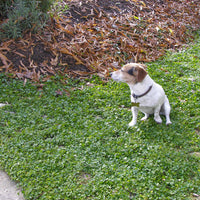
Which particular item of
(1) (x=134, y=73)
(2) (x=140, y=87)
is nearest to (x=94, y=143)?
(2) (x=140, y=87)

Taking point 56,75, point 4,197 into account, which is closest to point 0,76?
point 56,75

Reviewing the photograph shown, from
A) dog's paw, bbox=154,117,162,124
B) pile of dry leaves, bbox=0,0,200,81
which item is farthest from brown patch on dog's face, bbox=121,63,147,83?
pile of dry leaves, bbox=0,0,200,81

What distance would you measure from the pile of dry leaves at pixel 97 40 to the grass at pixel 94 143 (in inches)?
21.6

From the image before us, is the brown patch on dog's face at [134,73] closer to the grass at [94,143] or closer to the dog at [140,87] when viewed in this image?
the dog at [140,87]

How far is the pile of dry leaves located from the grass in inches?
21.6

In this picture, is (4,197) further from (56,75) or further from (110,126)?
(56,75)

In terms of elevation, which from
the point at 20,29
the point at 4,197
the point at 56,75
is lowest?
the point at 4,197

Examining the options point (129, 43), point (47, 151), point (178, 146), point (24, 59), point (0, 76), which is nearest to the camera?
point (47, 151)

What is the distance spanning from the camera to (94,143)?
14.3 ft

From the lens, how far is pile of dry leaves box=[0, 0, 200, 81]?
6262 mm

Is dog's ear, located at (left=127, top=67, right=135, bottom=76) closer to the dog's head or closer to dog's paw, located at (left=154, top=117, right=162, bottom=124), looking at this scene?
the dog's head

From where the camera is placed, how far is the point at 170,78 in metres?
6.60

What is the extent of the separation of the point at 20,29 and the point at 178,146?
15.5ft

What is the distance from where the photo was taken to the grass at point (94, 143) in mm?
3576
